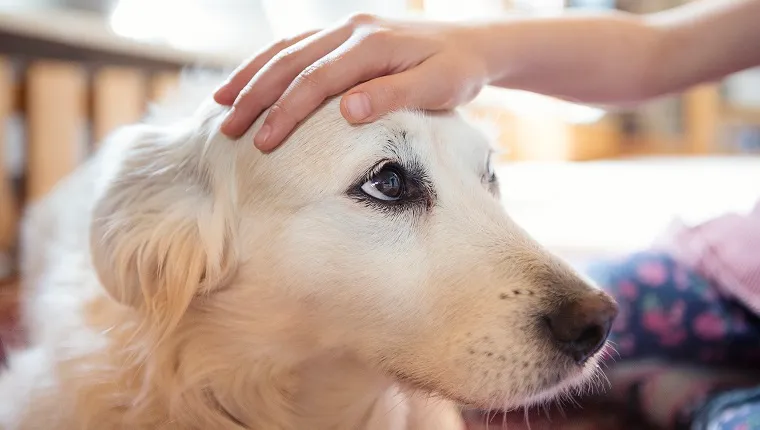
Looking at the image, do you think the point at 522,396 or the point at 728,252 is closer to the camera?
the point at 522,396

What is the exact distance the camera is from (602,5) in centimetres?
664

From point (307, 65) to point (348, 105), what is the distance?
0.37ft

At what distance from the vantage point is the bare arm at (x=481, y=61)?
102cm

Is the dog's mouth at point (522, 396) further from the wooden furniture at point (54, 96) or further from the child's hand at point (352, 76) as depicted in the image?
the wooden furniture at point (54, 96)

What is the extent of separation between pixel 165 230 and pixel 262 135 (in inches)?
9.1

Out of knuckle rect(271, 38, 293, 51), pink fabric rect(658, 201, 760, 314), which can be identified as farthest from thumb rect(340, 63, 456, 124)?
pink fabric rect(658, 201, 760, 314)

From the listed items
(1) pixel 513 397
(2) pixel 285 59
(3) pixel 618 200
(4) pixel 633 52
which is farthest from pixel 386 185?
(3) pixel 618 200

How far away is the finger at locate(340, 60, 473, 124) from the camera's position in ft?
3.30

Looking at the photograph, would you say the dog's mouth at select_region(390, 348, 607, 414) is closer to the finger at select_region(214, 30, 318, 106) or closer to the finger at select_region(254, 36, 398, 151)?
the finger at select_region(254, 36, 398, 151)

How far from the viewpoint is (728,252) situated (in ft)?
5.50

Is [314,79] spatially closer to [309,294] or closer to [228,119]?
[228,119]

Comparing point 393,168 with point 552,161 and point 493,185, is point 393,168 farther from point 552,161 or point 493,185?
point 552,161

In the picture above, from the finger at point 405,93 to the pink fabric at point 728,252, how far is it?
94cm

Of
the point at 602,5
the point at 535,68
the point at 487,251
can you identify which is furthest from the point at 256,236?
the point at 602,5
